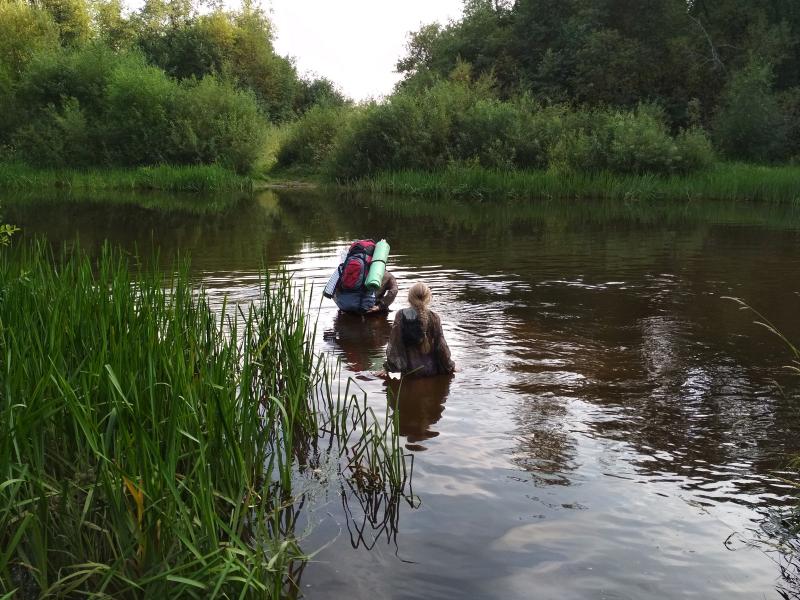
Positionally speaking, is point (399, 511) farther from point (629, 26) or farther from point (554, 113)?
point (629, 26)

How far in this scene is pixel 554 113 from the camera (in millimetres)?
36562

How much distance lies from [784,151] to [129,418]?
125 feet

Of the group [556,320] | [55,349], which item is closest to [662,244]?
[556,320]

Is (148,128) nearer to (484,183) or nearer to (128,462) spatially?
(484,183)

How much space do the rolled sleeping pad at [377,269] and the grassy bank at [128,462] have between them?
15.4ft

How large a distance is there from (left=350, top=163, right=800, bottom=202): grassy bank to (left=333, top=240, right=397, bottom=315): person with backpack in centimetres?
2176

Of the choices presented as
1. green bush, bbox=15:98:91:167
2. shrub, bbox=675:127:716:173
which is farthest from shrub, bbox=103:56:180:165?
shrub, bbox=675:127:716:173

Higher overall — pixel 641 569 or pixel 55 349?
pixel 55 349

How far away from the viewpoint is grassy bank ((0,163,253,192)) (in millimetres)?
38781

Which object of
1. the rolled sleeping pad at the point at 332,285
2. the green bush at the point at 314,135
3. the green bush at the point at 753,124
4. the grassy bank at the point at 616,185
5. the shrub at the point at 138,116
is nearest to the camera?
the rolled sleeping pad at the point at 332,285

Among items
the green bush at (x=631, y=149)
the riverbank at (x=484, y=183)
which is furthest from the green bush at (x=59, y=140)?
the green bush at (x=631, y=149)

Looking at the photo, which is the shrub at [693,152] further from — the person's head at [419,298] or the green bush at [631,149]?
the person's head at [419,298]

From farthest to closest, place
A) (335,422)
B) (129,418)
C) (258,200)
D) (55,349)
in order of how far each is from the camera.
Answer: (258,200)
(335,422)
(55,349)
(129,418)

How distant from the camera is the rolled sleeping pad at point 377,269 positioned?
1098cm
